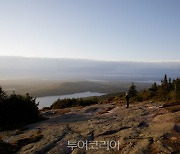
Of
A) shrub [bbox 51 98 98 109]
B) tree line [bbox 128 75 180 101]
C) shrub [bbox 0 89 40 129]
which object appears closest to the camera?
shrub [bbox 0 89 40 129]

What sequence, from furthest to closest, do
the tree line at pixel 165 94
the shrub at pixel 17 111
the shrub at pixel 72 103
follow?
the shrub at pixel 72 103
the tree line at pixel 165 94
the shrub at pixel 17 111

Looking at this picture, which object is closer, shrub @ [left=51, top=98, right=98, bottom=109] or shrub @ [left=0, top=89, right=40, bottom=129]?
shrub @ [left=0, top=89, right=40, bottom=129]

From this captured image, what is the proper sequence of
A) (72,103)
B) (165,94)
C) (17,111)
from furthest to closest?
(72,103), (165,94), (17,111)

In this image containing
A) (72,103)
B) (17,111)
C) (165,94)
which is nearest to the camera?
(17,111)

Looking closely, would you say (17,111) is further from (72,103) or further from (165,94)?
(165,94)

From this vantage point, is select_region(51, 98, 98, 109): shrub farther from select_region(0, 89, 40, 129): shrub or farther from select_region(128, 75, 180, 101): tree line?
select_region(0, 89, 40, 129): shrub

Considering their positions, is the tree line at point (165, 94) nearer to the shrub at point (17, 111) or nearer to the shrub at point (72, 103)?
the shrub at point (72, 103)

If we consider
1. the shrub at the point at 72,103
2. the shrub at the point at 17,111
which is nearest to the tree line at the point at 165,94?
the shrub at the point at 72,103

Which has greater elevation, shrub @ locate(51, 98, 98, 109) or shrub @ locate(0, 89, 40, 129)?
shrub @ locate(0, 89, 40, 129)

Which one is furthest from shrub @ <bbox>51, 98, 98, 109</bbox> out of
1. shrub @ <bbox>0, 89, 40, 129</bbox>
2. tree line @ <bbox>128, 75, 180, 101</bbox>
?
shrub @ <bbox>0, 89, 40, 129</bbox>

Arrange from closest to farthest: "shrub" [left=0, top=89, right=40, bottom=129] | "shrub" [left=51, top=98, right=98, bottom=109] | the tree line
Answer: "shrub" [left=0, top=89, right=40, bottom=129] → the tree line → "shrub" [left=51, top=98, right=98, bottom=109]

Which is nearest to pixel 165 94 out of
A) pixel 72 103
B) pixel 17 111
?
pixel 72 103

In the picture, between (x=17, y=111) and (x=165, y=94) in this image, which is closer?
(x=17, y=111)
